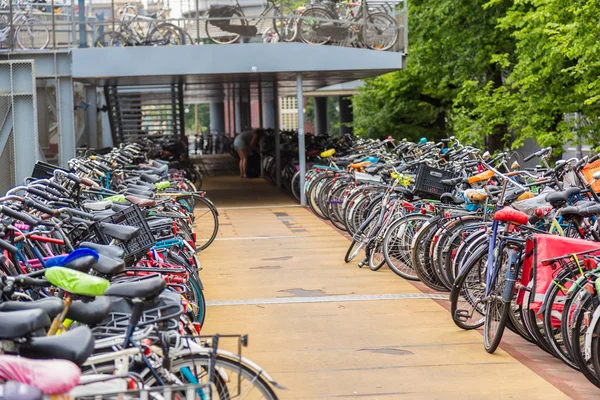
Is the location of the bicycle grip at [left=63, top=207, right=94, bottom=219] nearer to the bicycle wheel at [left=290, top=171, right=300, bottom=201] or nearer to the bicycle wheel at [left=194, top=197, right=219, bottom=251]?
the bicycle wheel at [left=194, top=197, right=219, bottom=251]

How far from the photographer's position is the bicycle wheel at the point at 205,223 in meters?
11.9

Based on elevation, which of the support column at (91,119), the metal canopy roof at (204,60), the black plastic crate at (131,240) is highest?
the metal canopy roof at (204,60)

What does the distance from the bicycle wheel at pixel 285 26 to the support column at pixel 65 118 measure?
387 centimetres

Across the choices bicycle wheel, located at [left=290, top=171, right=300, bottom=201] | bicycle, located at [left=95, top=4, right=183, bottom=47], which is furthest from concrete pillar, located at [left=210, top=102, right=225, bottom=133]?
bicycle, located at [left=95, top=4, right=183, bottom=47]

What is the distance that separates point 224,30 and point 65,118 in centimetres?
333

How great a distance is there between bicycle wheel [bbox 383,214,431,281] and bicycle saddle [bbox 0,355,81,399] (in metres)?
6.50

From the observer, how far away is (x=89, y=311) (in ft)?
13.3

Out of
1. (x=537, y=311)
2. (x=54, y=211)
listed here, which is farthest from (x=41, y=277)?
(x=537, y=311)

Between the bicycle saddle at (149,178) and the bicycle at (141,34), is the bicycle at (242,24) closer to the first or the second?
the bicycle at (141,34)

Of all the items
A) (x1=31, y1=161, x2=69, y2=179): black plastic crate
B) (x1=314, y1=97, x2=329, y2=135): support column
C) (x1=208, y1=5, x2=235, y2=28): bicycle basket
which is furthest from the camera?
(x1=314, y1=97, x2=329, y2=135): support column

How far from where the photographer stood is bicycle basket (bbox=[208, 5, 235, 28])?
1783 centimetres

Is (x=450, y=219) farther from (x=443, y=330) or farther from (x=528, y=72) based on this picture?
(x=528, y=72)

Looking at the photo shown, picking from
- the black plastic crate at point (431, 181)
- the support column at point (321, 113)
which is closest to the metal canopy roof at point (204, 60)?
the black plastic crate at point (431, 181)

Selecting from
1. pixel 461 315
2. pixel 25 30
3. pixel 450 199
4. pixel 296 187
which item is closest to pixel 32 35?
pixel 25 30
